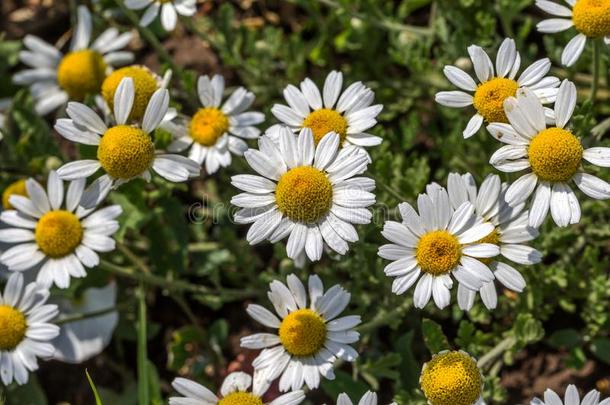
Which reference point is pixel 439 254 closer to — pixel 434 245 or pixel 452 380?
pixel 434 245

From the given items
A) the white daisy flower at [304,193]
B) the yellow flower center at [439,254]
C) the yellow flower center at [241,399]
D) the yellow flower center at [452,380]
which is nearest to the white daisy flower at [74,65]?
the white daisy flower at [304,193]

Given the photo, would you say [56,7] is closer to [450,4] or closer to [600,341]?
[450,4]

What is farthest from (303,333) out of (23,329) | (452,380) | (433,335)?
(23,329)

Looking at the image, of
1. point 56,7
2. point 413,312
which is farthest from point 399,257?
point 56,7

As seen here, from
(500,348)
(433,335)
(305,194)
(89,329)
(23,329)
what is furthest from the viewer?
(89,329)

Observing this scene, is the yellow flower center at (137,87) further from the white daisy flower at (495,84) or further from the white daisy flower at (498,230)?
the white daisy flower at (498,230)
